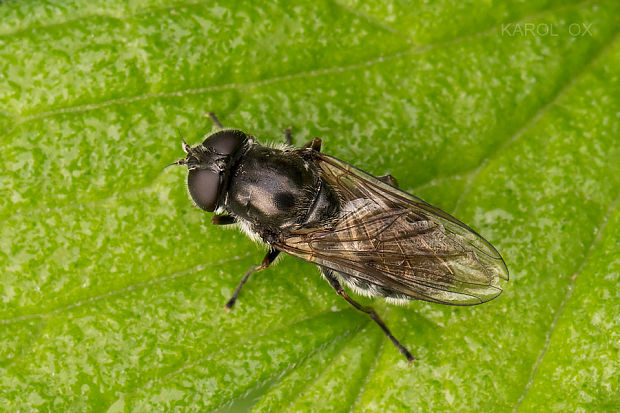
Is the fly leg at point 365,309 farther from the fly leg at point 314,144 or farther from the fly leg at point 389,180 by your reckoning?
the fly leg at point 314,144

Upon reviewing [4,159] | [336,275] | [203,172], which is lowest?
[4,159]

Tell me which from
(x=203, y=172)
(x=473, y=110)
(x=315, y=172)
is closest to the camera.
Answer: (x=203, y=172)

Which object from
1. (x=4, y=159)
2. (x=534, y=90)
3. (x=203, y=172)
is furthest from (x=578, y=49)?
(x=4, y=159)

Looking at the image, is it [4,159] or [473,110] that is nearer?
[4,159]

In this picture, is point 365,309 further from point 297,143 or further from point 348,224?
point 297,143

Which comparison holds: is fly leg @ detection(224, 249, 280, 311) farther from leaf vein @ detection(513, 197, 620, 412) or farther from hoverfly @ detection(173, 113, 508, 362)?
leaf vein @ detection(513, 197, 620, 412)

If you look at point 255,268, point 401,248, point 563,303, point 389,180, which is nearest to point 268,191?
point 255,268

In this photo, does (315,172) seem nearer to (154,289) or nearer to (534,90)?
(154,289)
